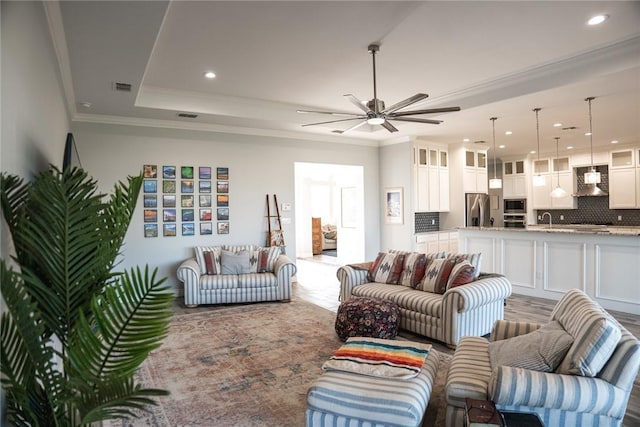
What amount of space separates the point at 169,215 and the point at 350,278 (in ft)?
10.1

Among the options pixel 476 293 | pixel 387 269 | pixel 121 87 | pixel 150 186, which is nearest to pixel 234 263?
pixel 150 186

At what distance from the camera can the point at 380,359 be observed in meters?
2.45

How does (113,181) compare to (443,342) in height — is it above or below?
above

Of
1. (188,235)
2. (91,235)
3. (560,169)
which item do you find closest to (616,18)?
(91,235)

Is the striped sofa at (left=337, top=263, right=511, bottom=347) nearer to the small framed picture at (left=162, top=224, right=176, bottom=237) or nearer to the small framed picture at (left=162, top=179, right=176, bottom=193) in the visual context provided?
the small framed picture at (left=162, top=224, right=176, bottom=237)

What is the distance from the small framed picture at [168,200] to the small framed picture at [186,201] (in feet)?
0.40

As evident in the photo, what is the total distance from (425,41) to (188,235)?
14.6 ft

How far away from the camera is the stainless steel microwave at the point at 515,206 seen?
10172 mm

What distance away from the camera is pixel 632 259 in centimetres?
475

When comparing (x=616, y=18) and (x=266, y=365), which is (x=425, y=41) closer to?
(x=616, y=18)

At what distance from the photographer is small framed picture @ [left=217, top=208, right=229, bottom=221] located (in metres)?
6.39

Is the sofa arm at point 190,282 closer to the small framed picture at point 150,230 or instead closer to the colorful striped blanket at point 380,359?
the small framed picture at point 150,230

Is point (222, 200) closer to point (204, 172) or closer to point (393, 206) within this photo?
point (204, 172)

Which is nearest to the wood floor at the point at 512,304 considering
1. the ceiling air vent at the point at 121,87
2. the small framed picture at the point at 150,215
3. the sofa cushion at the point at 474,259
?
the sofa cushion at the point at 474,259
